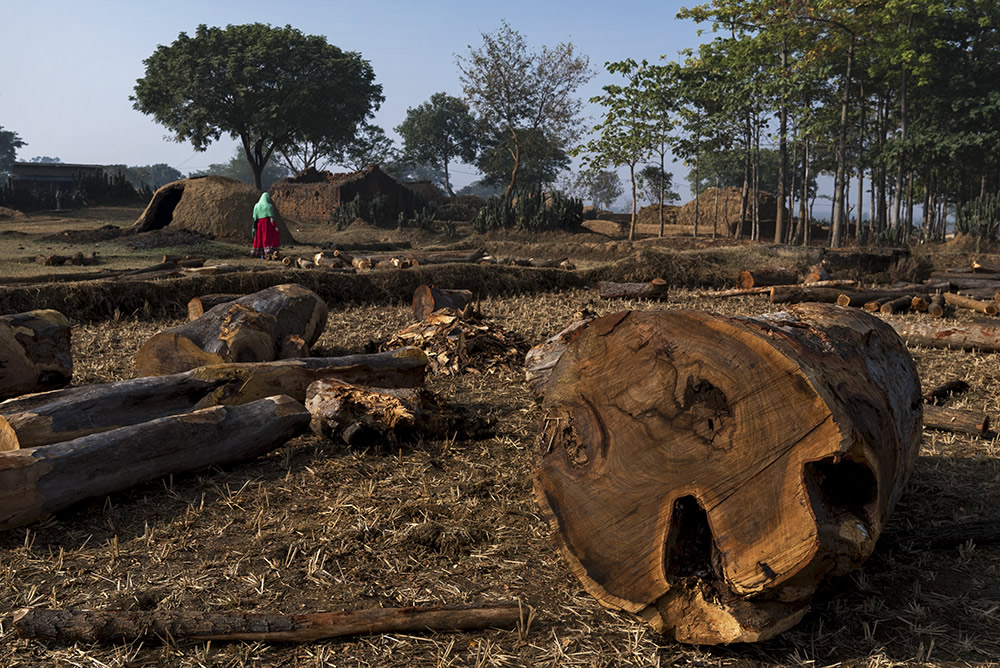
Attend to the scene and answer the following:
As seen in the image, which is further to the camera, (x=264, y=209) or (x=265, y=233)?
(x=265, y=233)

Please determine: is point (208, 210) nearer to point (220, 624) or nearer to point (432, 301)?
point (432, 301)

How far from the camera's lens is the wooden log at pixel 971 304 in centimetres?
1015

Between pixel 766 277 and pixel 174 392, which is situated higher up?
pixel 766 277

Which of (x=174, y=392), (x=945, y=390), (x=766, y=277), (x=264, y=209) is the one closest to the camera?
(x=174, y=392)

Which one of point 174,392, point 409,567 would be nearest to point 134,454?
point 174,392

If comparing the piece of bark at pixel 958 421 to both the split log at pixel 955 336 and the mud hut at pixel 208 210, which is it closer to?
the split log at pixel 955 336

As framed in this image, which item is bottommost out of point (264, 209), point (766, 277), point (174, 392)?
point (174, 392)

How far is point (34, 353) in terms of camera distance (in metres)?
5.14

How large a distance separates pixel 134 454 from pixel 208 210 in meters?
16.7

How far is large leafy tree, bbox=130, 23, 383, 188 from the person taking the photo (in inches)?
1308

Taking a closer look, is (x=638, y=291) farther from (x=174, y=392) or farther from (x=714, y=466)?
(x=714, y=466)

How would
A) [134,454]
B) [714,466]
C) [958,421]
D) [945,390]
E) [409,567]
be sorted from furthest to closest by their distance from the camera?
[945,390], [958,421], [134,454], [409,567], [714,466]

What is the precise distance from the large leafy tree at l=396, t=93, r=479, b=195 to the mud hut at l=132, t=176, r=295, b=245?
4424 cm

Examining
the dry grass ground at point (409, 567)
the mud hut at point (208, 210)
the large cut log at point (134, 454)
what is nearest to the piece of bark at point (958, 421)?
the dry grass ground at point (409, 567)
